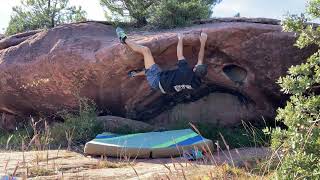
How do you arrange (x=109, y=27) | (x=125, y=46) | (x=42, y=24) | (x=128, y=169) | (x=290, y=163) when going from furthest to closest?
(x=42, y=24) < (x=109, y=27) < (x=125, y=46) < (x=128, y=169) < (x=290, y=163)


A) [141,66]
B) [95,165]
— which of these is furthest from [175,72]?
[95,165]

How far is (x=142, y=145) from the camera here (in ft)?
23.6

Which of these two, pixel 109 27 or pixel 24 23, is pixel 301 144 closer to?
pixel 109 27

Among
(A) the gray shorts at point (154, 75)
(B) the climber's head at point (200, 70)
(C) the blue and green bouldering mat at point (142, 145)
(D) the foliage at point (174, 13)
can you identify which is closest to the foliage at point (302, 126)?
(C) the blue and green bouldering mat at point (142, 145)

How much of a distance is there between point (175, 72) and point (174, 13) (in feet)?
6.38

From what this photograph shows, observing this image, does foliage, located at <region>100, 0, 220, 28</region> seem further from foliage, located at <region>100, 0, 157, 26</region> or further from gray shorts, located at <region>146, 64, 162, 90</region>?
gray shorts, located at <region>146, 64, 162, 90</region>

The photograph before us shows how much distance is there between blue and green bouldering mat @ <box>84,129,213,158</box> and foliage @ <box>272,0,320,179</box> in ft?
6.91

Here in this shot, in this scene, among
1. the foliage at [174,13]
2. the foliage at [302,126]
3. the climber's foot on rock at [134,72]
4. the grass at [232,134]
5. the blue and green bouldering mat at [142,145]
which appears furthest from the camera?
the foliage at [174,13]

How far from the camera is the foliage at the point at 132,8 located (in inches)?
412

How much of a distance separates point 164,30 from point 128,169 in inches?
162

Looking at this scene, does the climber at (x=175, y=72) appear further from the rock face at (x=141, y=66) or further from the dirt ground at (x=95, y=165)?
the dirt ground at (x=95, y=165)

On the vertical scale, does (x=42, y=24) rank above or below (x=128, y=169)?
above

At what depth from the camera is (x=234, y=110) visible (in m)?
9.06

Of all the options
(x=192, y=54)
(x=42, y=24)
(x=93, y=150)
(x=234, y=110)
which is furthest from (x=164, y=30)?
(x=42, y=24)
